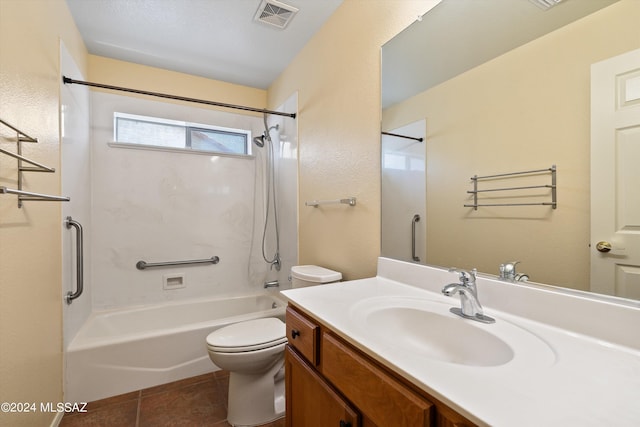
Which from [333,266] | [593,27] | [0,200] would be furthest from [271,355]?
[593,27]

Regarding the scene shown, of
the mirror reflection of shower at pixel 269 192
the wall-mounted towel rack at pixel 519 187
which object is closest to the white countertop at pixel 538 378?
the wall-mounted towel rack at pixel 519 187

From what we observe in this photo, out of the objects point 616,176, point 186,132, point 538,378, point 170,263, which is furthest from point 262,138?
point 538,378

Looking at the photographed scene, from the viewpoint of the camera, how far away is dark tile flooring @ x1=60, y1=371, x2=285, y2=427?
1.58 meters

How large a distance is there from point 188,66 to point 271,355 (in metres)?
2.51

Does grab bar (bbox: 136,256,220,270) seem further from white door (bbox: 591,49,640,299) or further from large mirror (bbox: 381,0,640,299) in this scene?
white door (bbox: 591,49,640,299)

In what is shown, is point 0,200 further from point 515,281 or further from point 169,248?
point 515,281

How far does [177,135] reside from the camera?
2699 millimetres

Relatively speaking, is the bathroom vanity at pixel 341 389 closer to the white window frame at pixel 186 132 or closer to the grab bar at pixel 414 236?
the grab bar at pixel 414 236

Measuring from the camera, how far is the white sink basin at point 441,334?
708 millimetres

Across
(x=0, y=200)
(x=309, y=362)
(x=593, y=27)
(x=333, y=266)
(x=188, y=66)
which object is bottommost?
(x=309, y=362)

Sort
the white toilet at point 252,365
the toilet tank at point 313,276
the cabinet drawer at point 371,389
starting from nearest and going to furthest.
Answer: the cabinet drawer at point 371,389
the white toilet at point 252,365
the toilet tank at point 313,276

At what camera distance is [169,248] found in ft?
8.62

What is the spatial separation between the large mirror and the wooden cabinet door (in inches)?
26.7

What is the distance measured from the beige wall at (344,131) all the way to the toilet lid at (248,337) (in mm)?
529
